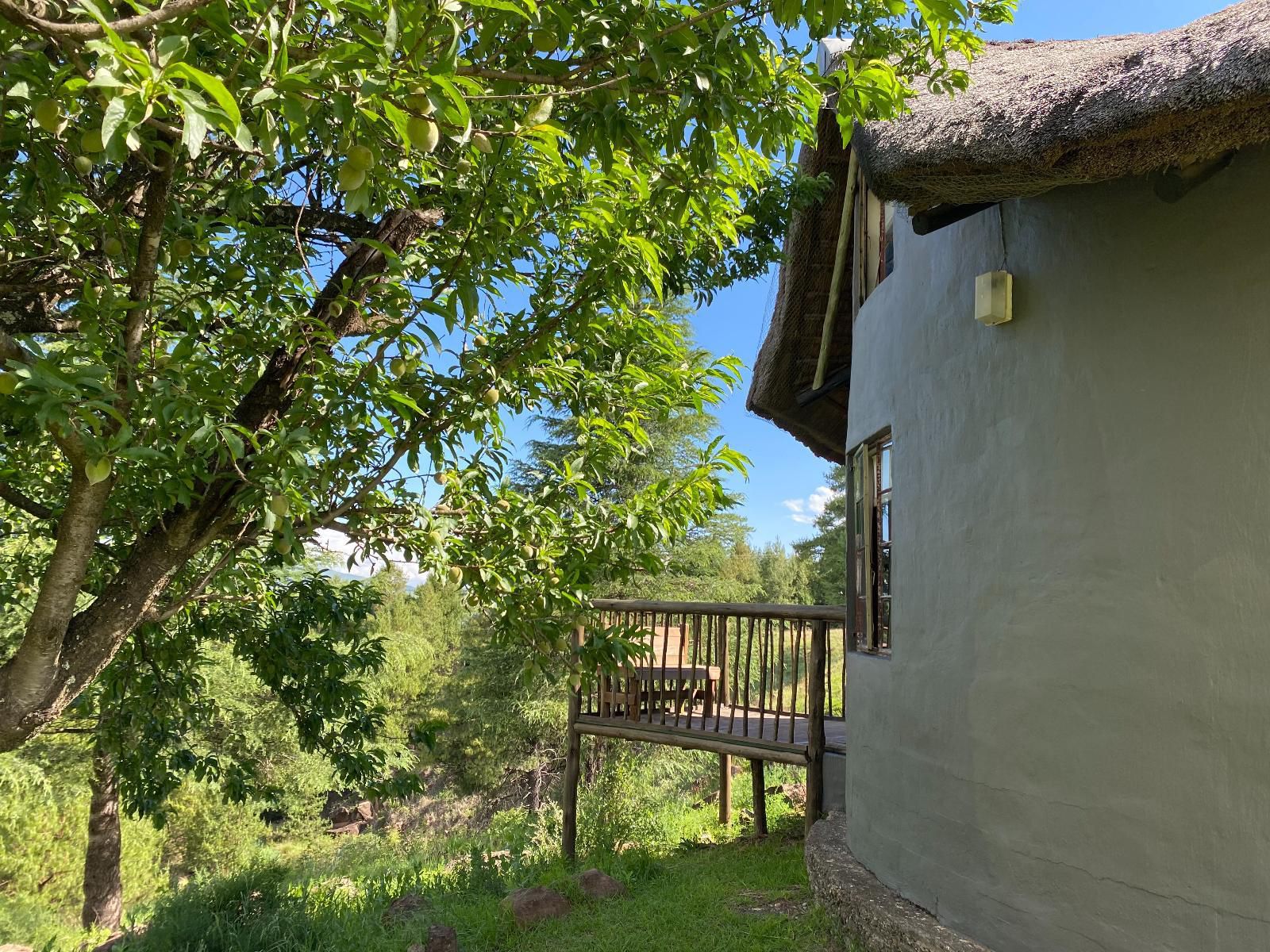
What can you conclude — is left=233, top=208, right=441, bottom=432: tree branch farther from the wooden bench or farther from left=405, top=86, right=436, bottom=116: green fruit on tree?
the wooden bench

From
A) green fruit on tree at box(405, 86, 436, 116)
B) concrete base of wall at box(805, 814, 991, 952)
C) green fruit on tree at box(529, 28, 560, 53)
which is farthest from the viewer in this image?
concrete base of wall at box(805, 814, 991, 952)

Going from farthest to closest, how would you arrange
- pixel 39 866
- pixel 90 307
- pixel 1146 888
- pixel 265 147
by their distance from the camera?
pixel 39 866
pixel 1146 888
pixel 90 307
pixel 265 147

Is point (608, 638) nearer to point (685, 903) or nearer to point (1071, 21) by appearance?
point (685, 903)

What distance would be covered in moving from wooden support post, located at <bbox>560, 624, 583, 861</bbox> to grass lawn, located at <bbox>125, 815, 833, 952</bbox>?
58 cm

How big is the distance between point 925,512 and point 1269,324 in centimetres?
178

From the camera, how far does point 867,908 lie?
4023 mm

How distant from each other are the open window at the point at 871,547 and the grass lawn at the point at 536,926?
1.67 meters

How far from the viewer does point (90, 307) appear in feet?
7.65

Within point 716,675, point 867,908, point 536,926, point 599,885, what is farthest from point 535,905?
point 716,675

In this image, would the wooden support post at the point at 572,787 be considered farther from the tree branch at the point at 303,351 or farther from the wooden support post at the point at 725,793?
the tree branch at the point at 303,351

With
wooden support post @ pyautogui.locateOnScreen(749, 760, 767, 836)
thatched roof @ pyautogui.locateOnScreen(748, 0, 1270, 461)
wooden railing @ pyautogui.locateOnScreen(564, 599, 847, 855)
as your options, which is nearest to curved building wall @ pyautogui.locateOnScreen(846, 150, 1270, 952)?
thatched roof @ pyautogui.locateOnScreen(748, 0, 1270, 461)

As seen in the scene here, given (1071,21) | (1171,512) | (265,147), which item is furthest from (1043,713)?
(1071,21)

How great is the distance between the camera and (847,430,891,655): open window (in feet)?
16.6

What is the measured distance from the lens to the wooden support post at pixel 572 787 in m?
7.68
